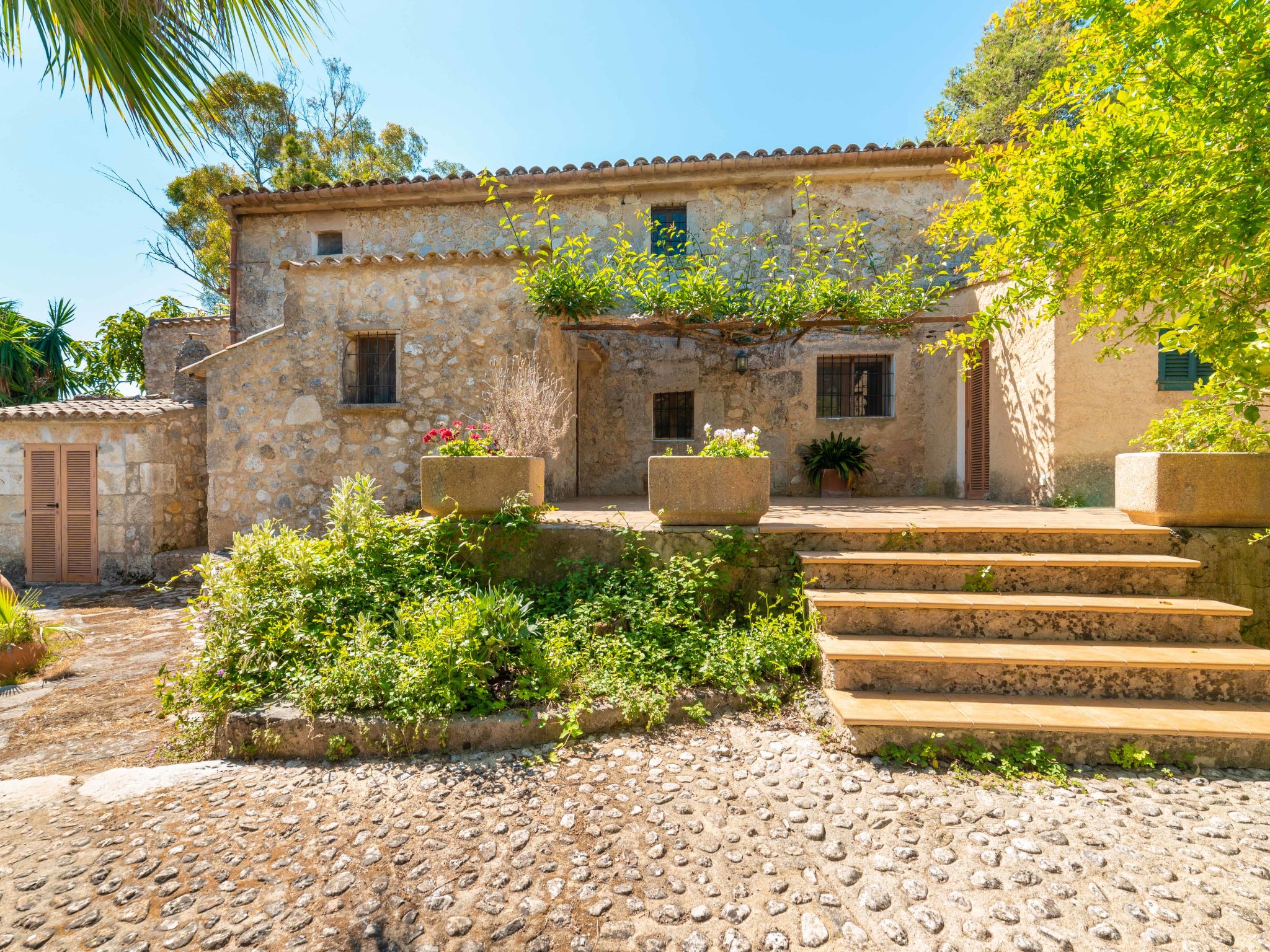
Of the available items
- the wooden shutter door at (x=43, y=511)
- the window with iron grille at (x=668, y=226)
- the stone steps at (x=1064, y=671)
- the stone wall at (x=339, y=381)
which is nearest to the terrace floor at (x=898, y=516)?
the stone steps at (x=1064, y=671)

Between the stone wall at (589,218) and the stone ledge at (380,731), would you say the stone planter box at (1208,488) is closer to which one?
the stone ledge at (380,731)

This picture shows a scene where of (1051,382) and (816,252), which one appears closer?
(1051,382)

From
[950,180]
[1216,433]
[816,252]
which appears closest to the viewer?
[1216,433]

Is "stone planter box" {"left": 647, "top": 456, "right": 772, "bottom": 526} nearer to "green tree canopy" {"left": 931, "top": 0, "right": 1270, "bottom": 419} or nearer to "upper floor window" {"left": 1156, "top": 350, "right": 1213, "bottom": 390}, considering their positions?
"green tree canopy" {"left": 931, "top": 0, "right": 1270, "bottom": 419}

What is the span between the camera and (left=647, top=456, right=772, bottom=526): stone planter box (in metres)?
3.96

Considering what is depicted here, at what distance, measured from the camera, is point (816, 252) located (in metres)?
8.23

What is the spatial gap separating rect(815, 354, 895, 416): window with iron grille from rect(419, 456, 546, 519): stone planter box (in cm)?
683

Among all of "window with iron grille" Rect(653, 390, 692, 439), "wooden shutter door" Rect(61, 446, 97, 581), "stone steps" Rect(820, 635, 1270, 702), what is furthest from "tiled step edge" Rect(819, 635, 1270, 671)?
"wooden shutter door" Rect(61, 446, 97, 581)

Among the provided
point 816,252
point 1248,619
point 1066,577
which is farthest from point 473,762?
point 816,252

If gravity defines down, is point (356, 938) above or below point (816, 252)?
below

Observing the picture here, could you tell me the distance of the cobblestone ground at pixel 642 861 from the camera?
5.76 ft

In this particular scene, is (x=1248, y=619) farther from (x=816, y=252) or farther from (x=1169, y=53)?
(x=816, y=252)

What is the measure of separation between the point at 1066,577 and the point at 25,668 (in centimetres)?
794

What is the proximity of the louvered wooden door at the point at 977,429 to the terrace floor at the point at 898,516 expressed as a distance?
29.7 inches
